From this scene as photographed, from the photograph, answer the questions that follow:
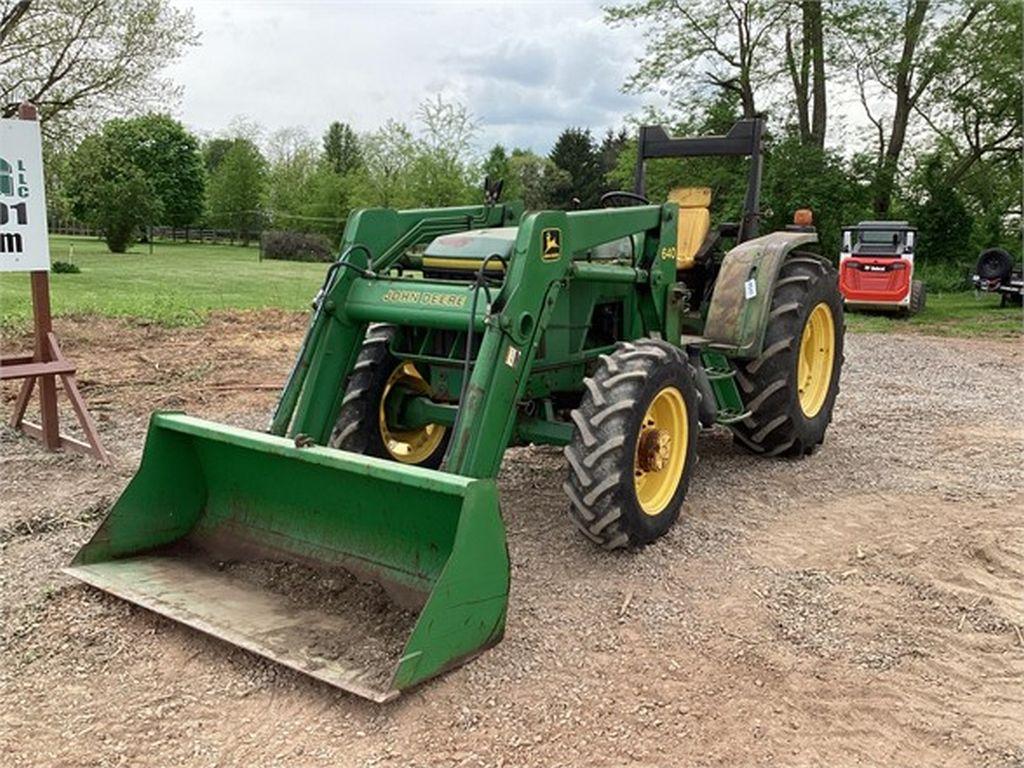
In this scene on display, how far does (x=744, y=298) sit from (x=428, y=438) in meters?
2.09

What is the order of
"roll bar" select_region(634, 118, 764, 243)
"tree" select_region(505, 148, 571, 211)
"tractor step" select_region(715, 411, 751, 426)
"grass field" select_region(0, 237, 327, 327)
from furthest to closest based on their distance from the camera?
"tree" select_region(505, 148, 571, 211)
"grass field" select_region(0, 237, 327, 327)
"roll bar" select_region(634, 118, 764, 243)
"tractor step" select_region(715, 411, 751, 426)

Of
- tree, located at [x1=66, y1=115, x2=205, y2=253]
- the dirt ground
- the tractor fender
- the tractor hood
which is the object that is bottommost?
the dirt ground

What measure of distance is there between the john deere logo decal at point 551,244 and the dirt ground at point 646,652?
139 centimetres

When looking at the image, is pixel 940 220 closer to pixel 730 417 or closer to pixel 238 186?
pixel 730 417

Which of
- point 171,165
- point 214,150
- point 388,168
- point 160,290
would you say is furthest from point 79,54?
point 214,150

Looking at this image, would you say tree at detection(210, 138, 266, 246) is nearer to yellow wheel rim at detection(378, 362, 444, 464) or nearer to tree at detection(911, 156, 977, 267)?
tree at detection(911, 156, 977, 267)

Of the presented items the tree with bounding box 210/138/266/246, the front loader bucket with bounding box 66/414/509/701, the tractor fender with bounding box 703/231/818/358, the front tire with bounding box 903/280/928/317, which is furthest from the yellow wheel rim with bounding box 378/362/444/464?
the tree with bounding box 210/138/266/246

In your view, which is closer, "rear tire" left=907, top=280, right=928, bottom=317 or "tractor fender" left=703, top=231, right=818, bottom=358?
"tractor fender" left=703, top=231, right=818, bottom=358

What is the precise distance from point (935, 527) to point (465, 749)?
3222 millimetres

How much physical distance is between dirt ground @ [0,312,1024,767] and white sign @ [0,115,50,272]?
1283 mm

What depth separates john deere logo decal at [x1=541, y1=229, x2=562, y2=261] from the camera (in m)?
4.23

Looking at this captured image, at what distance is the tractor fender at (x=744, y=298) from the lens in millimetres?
5801

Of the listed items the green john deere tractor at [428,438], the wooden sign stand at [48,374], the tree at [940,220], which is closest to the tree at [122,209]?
the tree at [940,220]

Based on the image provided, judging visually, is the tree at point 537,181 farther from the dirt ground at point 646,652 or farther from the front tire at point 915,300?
the dirt ground at point 646,652
